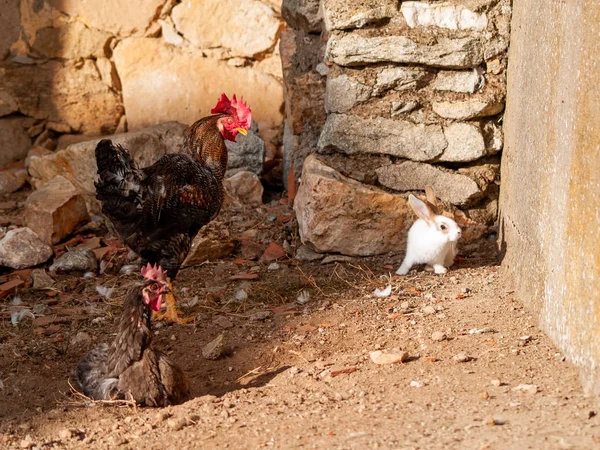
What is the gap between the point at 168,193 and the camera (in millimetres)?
4910

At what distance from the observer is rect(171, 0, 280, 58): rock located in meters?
7.21

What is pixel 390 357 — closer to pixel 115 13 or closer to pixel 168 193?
pixel 168 193

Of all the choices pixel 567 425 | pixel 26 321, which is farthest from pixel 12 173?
pixel 567 425

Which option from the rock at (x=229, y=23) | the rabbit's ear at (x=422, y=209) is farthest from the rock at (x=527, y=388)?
the rock at (x=229, y=23)

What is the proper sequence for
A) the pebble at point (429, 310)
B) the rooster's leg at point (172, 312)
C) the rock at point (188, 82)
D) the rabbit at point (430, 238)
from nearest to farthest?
the pebble at point (429, 310) < the rooster's leg at point (172, 312) < the rabbit at point (430, 238) < the rock at point (188, 82)

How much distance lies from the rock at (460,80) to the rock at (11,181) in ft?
13.8

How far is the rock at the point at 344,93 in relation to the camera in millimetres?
5375

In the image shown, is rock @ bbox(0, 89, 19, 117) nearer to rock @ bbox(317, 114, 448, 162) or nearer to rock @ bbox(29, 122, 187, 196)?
rock @ bbox(29, 122, 187, 196)

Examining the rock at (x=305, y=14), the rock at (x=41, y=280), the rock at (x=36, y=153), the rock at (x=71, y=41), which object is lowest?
the rock at (x=41, y=280)

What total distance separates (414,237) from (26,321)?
2.64 metres

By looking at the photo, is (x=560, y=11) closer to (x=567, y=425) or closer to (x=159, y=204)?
(x=567, y=425)

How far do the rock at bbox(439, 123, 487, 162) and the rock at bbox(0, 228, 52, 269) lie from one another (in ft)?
10.4

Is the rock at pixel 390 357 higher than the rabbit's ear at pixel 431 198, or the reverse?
the rabbit's ear at pixel 431 198

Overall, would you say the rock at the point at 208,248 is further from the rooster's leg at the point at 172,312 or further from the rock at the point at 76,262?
the rooster's leg at the point at 172,312
